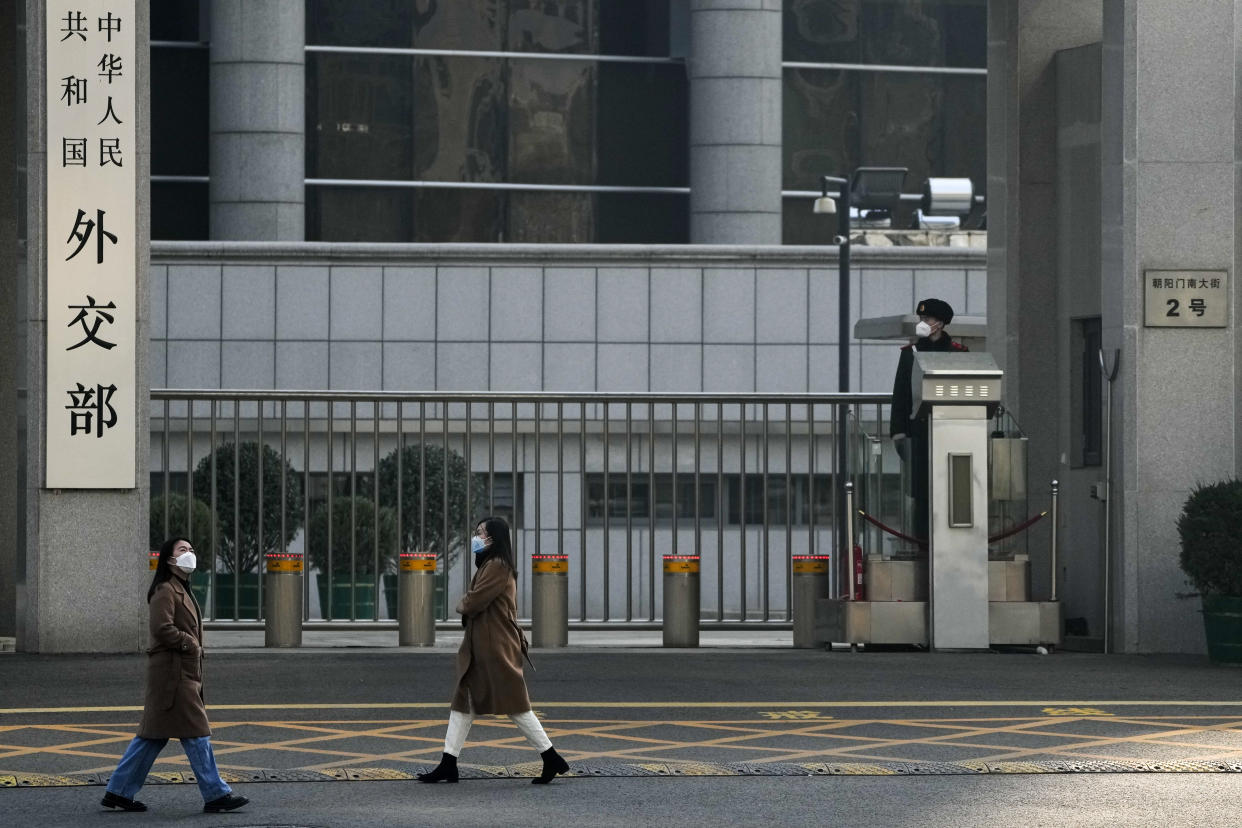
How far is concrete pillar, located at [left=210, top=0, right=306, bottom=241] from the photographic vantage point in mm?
34469

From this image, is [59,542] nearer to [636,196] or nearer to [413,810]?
[413,810]

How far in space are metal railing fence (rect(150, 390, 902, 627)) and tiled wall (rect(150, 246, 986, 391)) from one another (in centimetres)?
76

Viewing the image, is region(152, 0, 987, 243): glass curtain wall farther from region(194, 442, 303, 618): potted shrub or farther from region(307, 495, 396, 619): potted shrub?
region(307, 495, 396, 619): potted shrub

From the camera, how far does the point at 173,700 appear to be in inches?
384

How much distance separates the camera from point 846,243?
29969 millimetres

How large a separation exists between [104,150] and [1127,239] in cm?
796

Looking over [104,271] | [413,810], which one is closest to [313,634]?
[104,271]

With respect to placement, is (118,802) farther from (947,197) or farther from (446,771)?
(947,197)

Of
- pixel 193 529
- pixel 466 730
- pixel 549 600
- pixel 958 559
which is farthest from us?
pixel 193 529

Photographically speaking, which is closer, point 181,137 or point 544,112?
point 181,137

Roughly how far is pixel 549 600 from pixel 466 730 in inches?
296

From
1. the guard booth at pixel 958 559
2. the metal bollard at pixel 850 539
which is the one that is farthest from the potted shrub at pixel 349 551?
the guard booth at pixel 958 559

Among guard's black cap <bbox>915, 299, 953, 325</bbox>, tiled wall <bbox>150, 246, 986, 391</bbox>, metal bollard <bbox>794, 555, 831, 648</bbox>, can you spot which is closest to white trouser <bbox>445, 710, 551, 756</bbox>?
guard's black cap <bbox>915, 299, 953, 325</bbox>

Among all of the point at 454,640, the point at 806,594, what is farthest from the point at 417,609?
the point at 806,594
